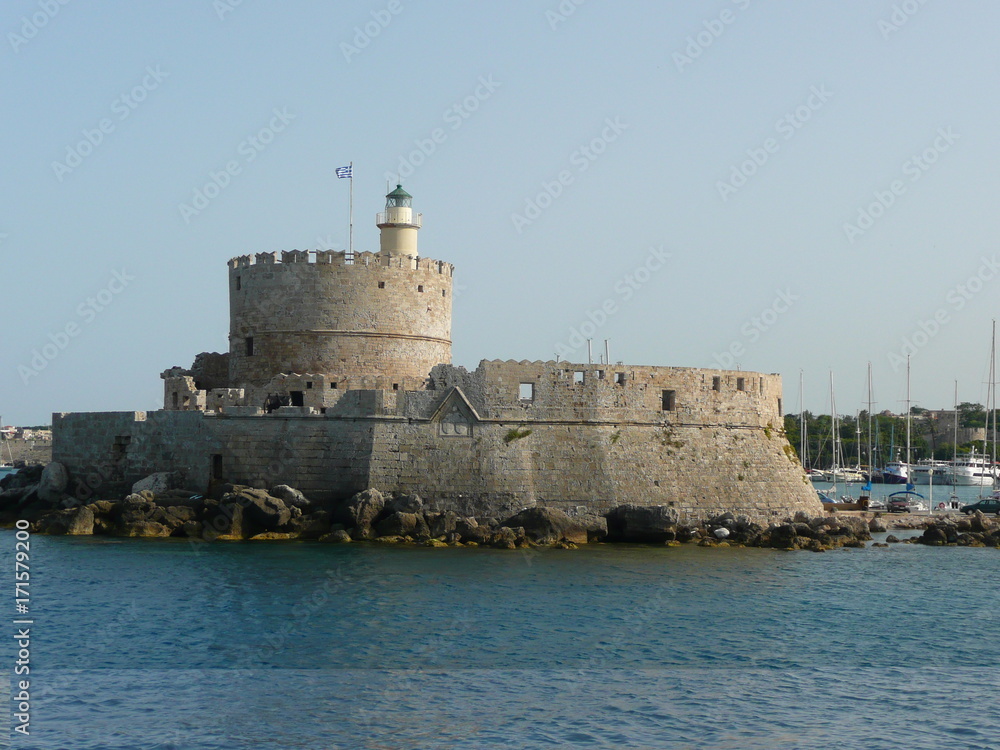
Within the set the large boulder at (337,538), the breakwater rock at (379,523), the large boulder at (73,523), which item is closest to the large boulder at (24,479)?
the breakwater rock at (379,523)

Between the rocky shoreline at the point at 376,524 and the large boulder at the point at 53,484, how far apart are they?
180cm

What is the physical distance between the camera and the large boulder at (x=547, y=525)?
959 inches

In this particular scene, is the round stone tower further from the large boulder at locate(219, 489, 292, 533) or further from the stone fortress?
the large boulder at locate(219, 489, 292, 533)

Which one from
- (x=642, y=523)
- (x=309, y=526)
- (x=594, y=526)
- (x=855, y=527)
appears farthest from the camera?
(x=855, y=527)

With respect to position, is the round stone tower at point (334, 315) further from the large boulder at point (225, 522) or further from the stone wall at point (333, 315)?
the large boulder at point (225, 522)

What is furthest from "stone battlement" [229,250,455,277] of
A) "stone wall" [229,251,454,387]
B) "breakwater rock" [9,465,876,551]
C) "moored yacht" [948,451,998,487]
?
"moored yacht" [948,451,998,487]

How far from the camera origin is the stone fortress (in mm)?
25547

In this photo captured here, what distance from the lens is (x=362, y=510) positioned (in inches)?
961

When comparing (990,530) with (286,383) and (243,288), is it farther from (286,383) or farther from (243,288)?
(243,288)

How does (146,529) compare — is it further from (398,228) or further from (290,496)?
(398,228)

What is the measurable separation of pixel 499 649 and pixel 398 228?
1607cm

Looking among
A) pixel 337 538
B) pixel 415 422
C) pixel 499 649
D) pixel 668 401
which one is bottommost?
pixel 499 649

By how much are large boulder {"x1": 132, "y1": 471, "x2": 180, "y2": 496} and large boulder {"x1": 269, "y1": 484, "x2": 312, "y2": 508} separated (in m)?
3.01

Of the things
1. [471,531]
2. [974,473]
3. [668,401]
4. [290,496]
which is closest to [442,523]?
[471,531]
